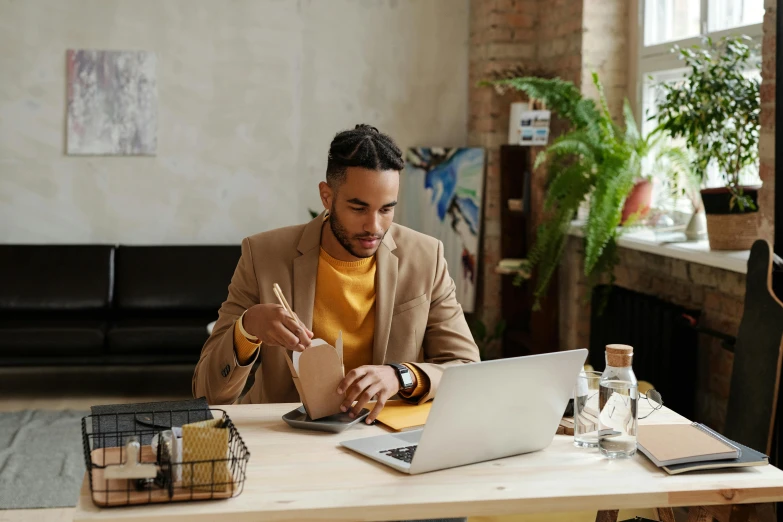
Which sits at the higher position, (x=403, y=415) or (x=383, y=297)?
(x=383, y=297)

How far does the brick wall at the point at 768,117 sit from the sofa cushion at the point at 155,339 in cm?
303

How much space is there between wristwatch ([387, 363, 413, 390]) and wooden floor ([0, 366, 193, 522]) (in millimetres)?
3272

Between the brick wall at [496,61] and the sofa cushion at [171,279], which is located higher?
the brick wall at [496,61]

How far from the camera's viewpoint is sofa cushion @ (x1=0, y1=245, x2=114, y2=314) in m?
5.25

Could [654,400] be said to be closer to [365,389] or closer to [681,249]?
[365,389]

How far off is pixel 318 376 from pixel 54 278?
12.9 feet

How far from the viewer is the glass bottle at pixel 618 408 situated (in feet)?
5.57

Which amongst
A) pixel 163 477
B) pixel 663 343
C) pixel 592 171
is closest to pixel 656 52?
pixel 592 171

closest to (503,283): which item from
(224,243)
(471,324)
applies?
(471,324)

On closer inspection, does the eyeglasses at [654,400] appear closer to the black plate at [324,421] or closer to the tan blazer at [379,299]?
the tan blazer at [379,299]

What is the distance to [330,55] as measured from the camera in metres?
5.82

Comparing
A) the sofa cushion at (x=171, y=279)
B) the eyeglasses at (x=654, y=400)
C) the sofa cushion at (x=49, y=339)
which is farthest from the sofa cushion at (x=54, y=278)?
the eyeglasses at (x=654, y=400)

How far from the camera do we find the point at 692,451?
1667 mm

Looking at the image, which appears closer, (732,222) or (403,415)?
(403,415)
